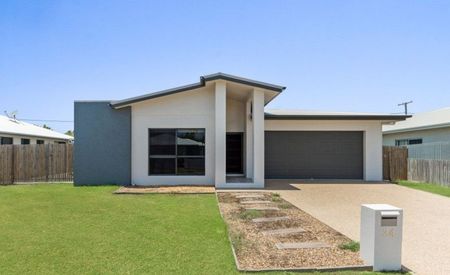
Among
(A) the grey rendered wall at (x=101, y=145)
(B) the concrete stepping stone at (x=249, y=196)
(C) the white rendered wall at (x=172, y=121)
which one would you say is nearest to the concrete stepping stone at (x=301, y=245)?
(B) the concrete stepping stone at (x=249, y=196)

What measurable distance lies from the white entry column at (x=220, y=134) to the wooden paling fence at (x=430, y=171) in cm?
1000

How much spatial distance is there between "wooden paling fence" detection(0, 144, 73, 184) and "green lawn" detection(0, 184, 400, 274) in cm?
595

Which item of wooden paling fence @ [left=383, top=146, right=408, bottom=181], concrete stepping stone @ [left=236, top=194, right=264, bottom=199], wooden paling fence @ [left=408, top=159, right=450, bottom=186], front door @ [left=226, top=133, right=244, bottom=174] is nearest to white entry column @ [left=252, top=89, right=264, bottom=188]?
concrete stepping stone @ [left=236, top=194, right=264, bottom=199]

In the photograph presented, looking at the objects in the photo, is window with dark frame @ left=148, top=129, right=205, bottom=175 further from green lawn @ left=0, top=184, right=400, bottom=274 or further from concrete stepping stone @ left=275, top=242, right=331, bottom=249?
concrete stepping stone @ left=275, top=242, right=331, bottom=249

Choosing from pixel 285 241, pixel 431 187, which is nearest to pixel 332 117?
pixel 431 187

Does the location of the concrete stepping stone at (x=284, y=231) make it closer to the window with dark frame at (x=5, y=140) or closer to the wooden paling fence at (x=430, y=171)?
the wooden paling fence at (x=430, y=171)

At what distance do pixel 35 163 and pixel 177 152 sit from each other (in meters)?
7.39

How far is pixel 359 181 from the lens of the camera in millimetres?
17062

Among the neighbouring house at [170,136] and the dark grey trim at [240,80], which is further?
Answer: the neighbouring house at [170,136]

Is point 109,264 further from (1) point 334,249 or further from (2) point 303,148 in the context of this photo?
(2) point 303,148

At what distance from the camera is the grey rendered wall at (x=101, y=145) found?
15289mm

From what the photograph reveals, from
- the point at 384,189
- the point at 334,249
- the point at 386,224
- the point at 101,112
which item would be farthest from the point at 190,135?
the point at 386,224

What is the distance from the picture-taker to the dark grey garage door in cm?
1767

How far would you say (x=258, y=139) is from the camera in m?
14.4
